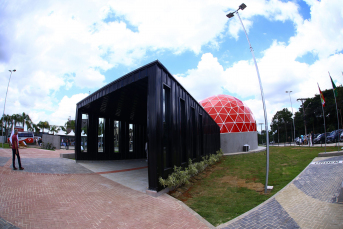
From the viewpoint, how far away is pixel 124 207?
531 cm

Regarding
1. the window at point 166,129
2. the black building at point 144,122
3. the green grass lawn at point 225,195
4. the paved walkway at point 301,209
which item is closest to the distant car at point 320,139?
the green grass lawn at point 225,195

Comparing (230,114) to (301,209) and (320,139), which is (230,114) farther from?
(301,209)

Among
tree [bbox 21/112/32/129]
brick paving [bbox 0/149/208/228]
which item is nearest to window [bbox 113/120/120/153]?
brick paving [bbox 0/149/208/228]

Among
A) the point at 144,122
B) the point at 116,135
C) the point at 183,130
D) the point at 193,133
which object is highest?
the point at 144,122

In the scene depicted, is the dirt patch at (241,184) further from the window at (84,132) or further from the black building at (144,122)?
the window at (84,132)

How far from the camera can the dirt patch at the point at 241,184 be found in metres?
8.01

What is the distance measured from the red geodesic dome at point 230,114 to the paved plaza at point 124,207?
1899 cm

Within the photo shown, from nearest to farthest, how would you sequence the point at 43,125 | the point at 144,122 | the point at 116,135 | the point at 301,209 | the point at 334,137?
the point at 301,209, the point at 116,135, the point at 144,122, the point at 334,137, the point at 43,125

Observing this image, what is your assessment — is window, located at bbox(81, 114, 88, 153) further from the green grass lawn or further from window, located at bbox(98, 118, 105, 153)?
the green grass lawn

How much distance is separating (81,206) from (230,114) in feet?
83.2

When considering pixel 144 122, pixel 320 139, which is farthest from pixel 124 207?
pixel 320 139

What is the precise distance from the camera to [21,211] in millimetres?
4516

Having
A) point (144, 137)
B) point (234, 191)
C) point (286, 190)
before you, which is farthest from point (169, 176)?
point (144, 137)

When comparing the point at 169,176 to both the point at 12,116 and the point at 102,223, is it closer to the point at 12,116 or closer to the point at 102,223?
the point at 102,223
